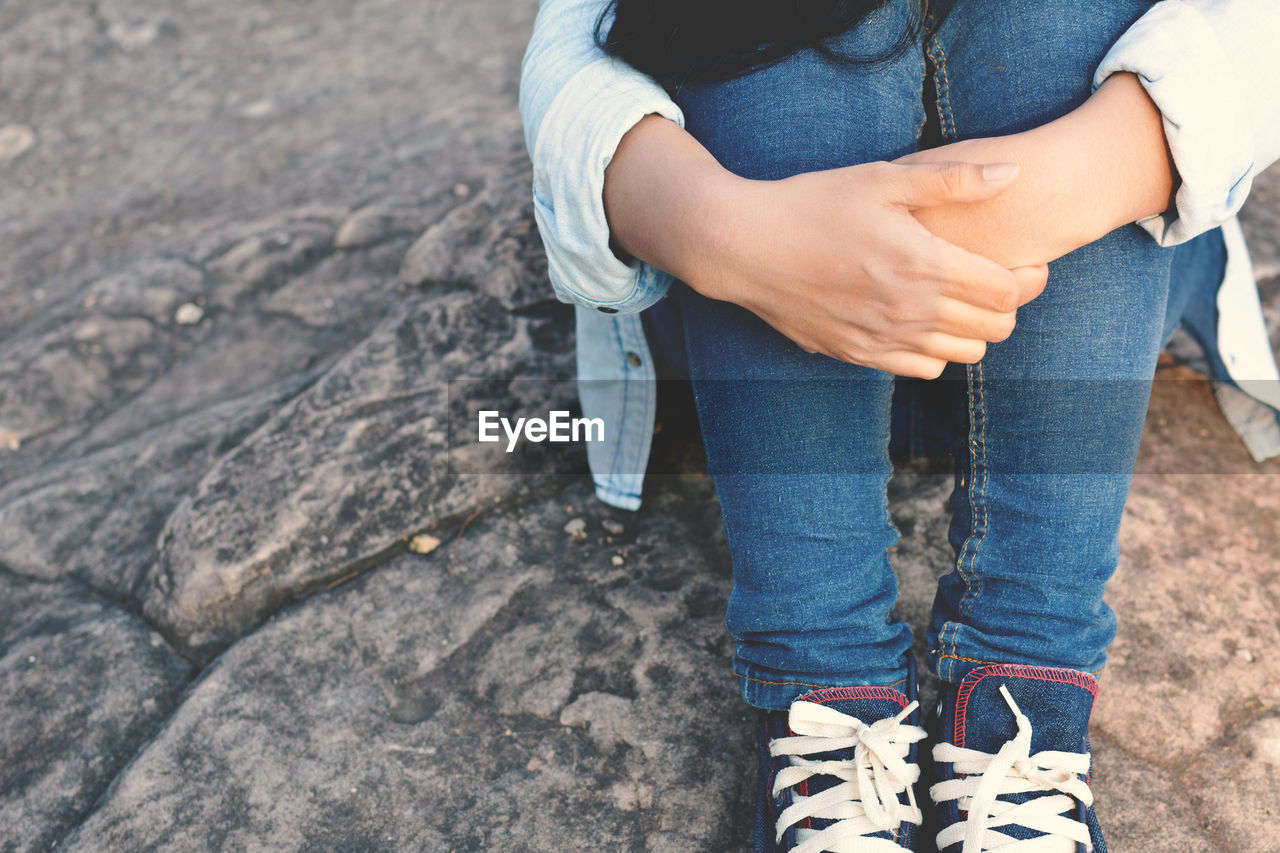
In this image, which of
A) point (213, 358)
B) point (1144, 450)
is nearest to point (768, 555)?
point (1144, 450)

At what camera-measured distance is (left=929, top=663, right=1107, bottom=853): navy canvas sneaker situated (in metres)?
0.93

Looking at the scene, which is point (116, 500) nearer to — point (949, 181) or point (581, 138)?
point (581, 138)

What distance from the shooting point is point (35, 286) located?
2.48 m

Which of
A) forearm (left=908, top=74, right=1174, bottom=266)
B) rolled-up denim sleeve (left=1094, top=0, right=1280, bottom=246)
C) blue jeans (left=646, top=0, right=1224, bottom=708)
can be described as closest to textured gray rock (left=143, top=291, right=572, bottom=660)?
blue jeans (left=646, top=0, right=1224, bottom=708)

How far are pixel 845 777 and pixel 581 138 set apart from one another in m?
0.78

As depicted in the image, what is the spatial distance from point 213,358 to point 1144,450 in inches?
78.5

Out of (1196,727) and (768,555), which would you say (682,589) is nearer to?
(768,555)

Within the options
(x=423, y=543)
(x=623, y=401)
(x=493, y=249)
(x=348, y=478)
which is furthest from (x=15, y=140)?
(x=623, y=401)

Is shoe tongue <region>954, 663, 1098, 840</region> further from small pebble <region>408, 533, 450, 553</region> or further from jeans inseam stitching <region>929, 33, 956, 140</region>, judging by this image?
small pebble <region>408, 533, 450, 553</region>

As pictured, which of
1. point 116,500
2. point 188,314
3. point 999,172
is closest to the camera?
point 999,172

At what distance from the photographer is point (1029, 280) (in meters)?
0.90

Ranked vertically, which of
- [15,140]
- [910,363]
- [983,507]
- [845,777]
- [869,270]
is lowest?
[15,140]

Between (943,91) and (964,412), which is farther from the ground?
(943,91)

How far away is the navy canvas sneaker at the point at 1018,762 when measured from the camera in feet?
3.05
